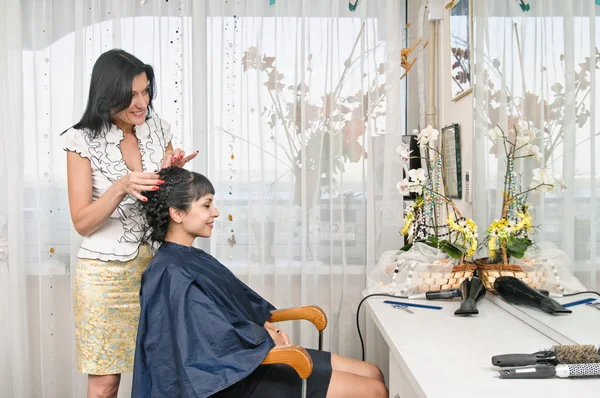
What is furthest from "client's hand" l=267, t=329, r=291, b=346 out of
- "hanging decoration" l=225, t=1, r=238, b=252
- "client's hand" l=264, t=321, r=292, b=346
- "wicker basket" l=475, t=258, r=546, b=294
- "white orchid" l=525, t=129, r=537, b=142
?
"white orchid" l=525, t=129, r=537, b=142

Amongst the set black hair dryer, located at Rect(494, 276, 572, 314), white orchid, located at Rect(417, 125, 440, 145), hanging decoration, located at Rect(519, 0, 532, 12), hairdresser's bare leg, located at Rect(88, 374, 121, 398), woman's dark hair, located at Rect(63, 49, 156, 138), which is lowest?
hairdresser's bare leg, located at Rect(88, 374, 121, 398)

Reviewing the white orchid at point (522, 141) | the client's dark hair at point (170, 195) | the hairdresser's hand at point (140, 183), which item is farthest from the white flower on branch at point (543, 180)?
the hairdresser's hand at point (140, 183)

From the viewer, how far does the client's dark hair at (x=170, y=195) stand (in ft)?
5.88

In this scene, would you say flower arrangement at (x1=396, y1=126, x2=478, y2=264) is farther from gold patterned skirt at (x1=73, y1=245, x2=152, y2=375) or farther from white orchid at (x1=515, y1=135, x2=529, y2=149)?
gold patterned skirt at (x1=73, y1=245, x2=152, y2=375)

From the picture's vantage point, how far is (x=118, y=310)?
1.91 metres

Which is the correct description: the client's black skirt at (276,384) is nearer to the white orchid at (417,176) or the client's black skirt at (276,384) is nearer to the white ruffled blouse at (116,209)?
the white ruffled blouse at (116,209)

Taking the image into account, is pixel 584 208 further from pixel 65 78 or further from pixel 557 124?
pixel 65 78

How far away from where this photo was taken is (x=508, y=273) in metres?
1.80

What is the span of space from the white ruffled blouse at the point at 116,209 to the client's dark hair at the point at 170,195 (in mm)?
129

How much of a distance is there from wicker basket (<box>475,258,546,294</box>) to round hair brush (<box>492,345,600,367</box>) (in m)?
0.33

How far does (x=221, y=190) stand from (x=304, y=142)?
0.44 metres

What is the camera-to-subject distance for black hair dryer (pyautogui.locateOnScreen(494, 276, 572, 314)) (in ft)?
4.89

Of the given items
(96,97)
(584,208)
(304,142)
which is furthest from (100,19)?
(584,208)

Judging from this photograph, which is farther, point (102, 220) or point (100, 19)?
point (100, 19)
